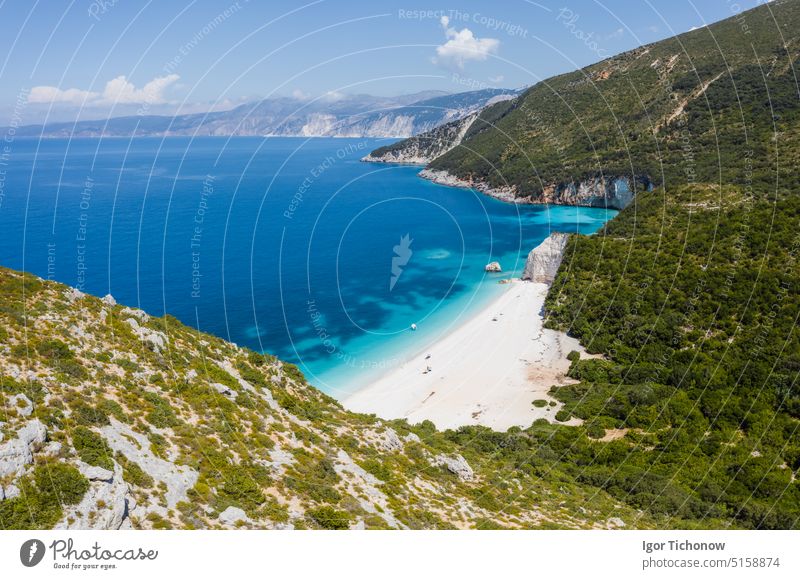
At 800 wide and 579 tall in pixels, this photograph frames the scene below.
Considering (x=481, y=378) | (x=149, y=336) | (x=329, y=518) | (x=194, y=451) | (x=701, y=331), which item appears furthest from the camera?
(x=481, y=378)

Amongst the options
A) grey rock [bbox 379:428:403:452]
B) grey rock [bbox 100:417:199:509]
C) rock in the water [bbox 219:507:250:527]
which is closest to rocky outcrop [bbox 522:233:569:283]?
grey rock [bbox 379:428:403:452]

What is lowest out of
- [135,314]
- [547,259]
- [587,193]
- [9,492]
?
[9,492]

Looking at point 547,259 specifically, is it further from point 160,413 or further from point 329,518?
point 160,413

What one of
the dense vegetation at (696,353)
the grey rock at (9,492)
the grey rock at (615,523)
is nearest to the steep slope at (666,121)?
the dense vegetation at (696,353)

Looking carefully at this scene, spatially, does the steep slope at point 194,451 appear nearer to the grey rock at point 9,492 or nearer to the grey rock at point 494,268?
the grey rock at point 9,492

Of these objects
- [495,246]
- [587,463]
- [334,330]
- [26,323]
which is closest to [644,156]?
[495,246]

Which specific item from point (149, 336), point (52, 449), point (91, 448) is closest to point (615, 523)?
point (91, 448)

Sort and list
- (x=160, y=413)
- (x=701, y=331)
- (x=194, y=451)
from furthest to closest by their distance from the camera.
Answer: (x=701, y=331) → (x=160, y=413) → (x=194, y=451)
